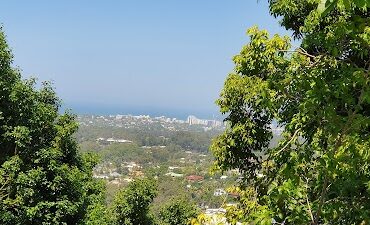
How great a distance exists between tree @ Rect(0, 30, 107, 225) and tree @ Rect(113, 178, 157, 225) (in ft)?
18.7

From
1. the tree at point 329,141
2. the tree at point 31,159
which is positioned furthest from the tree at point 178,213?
the tree at point 329,141

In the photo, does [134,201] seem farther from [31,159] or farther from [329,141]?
[329,141]

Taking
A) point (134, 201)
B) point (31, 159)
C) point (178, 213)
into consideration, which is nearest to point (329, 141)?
point (31, 159)

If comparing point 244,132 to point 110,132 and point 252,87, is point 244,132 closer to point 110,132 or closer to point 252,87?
point 252,87

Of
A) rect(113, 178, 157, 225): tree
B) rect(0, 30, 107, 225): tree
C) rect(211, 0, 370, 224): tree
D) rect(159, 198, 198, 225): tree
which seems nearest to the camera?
rect(211, 0, 370, 224): tree

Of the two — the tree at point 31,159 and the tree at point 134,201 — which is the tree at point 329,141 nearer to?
the tree at point 31,159

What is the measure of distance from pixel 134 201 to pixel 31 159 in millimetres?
7190

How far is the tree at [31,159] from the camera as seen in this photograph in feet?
23.7

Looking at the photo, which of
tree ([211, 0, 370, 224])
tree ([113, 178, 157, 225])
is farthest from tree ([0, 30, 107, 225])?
tree ([113, 178, 157, 225])

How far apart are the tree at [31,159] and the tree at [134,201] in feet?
18.7

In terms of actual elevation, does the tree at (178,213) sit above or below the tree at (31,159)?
below

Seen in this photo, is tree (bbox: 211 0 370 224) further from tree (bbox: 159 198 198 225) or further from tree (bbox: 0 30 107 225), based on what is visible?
tree (bbox: 159 198 198 225)

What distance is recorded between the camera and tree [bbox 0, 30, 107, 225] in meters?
7.23

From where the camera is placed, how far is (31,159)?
7.69 metres
